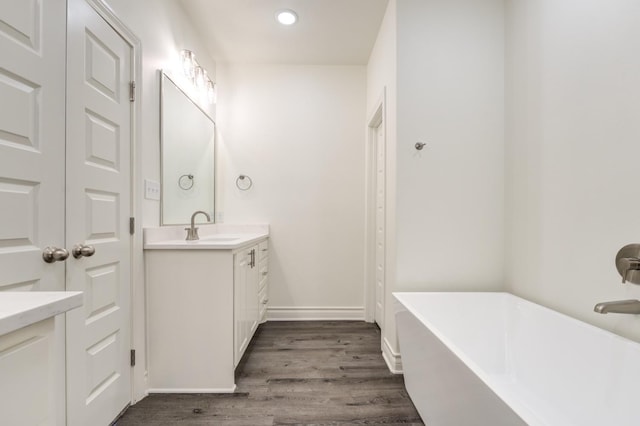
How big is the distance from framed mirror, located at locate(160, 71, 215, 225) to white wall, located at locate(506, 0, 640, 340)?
239 centimetres

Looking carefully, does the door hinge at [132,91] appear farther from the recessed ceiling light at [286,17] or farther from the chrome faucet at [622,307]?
the chrome faucet at [622,307]

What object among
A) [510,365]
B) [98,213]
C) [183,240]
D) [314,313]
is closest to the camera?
[98,213]

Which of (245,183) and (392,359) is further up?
(245,183)

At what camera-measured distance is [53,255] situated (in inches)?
45.5

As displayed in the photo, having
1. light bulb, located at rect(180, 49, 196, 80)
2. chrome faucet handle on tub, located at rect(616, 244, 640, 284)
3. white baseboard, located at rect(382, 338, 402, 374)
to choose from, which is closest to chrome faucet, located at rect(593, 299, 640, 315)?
chrome faucet handle on tub, located at rect(616, 244, 640, 284)

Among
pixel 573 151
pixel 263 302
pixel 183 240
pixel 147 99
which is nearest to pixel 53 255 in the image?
pixel 183 240

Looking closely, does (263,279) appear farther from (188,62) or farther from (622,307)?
(622,307)

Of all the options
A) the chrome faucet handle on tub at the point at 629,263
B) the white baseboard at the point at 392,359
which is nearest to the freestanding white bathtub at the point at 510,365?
the chrome faucet handle on tub at the point at 629,263

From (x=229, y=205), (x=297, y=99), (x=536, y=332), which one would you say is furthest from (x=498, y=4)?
(x=229, y=205)

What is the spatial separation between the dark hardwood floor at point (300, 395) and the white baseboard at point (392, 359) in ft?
0.14

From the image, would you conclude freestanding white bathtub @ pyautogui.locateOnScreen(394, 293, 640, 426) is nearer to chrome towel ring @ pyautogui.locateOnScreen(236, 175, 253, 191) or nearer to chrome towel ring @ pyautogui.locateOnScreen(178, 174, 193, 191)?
chrome towel ring @ pyautogui.locateOnScreen(178, 174, 193, 191)

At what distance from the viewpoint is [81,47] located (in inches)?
51.7

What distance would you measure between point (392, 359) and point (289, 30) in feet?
9.15

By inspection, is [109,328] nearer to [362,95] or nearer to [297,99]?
[297,99]
